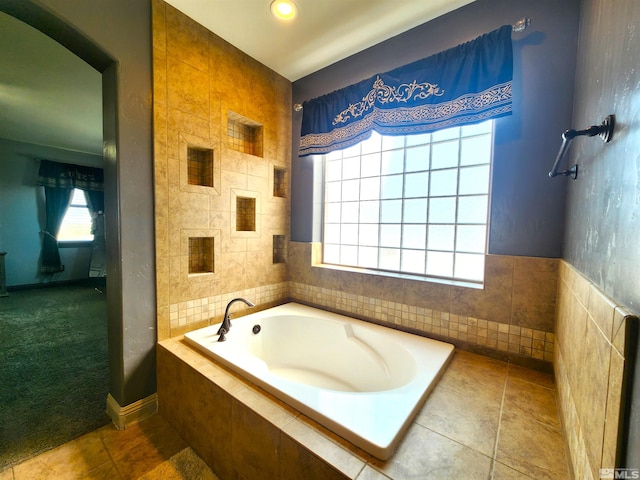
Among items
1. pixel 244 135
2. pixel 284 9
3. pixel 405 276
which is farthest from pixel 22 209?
pixel 405 276

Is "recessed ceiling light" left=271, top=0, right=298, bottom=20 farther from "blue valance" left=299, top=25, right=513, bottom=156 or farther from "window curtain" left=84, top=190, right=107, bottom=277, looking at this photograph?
"window curtain" left=84, top=190, right=107, bottom=277

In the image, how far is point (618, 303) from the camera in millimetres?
578

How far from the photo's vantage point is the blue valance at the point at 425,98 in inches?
56.5

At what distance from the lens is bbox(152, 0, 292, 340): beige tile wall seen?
166cm

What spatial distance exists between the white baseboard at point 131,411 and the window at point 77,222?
4979 mm

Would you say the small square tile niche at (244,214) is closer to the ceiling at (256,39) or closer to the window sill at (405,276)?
the window sill at (405,276)

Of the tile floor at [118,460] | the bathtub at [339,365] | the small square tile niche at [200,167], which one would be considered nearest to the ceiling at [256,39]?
the small square tile niche at [200,167]

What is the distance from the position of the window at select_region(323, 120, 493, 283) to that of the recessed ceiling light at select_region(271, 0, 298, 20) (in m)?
1.00

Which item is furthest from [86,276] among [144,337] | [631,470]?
[631,470]

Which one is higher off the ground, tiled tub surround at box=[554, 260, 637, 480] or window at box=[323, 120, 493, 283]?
window at box=[323, 120, 493, 283]

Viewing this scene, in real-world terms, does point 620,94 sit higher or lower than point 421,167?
lower

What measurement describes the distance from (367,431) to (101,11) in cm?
248

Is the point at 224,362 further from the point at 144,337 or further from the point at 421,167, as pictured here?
the point at 421,167

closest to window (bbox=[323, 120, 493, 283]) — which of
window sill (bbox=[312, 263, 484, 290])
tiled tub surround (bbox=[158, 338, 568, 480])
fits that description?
window sill (bbox=[312, 263, 484, 290])
